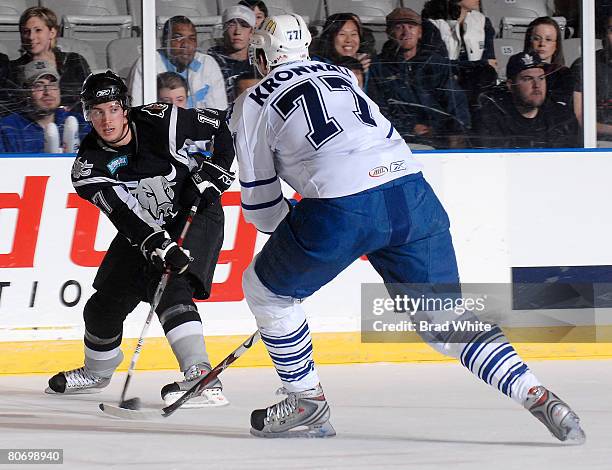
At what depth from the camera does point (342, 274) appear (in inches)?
182

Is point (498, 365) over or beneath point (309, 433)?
over

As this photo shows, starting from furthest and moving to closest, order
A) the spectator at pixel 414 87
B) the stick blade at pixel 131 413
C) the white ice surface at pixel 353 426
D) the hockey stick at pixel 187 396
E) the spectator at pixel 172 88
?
the spectator at pixel 414 87
the spectator at pixel 172 88
the stick blade at pixel 131 413
the hockey stick at pixel 187 396
the white ice surface at pixel 353 426

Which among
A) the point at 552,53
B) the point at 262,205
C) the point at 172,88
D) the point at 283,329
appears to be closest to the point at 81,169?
the point at 262,205

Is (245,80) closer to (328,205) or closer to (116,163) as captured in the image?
(116,163)

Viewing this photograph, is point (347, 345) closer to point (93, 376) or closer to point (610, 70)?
point (93, 376)

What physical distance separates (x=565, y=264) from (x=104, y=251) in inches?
68.2

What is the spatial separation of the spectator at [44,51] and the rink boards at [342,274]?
1.14 feet

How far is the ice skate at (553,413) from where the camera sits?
2.98 meters

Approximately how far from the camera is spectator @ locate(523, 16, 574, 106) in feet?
16.1

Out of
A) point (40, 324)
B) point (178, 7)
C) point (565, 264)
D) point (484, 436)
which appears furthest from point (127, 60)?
point (484, 436)

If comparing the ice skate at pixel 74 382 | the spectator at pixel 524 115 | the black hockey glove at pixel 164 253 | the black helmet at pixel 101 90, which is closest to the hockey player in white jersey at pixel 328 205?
the black hockey glove at pixel 164 253

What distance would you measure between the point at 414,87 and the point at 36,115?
1.46 meters

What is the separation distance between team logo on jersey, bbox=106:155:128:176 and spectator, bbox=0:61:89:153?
937mm

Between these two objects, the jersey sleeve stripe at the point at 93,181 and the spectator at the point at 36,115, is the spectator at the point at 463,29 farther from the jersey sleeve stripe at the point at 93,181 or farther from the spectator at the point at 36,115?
the jersey sleeve stripe at the point at 93,181
